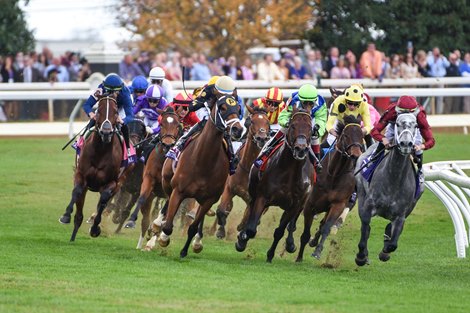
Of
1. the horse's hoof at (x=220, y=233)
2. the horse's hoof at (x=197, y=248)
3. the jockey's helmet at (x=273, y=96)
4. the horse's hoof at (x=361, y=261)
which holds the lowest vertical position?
the horse's hoof at (x=220, y=233)

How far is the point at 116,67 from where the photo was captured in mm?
32688

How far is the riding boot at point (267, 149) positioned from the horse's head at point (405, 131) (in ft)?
5.89

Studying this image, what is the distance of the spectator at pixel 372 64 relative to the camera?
93.0 feet

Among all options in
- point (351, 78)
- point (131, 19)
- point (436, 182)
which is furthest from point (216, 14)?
point (436, 182)

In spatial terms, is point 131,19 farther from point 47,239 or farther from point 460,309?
point 460,309

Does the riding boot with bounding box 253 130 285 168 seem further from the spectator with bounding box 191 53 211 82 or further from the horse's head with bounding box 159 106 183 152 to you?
the spectator with bounding box 191 53 211 82

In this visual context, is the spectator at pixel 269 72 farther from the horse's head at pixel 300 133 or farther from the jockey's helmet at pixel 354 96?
the horse's head at pixel 300 133

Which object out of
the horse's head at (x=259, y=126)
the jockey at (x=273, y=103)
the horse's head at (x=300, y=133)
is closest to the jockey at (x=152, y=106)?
the jockey at (x=273, y=103)

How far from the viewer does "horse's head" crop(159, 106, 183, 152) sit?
591 inches

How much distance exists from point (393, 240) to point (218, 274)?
6.05 ft

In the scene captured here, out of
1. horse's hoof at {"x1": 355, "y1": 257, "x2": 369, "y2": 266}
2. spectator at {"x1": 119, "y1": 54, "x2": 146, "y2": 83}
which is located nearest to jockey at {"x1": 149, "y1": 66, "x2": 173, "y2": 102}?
horse's hoof at {"x1": 355, "y1": 257, "x2": 369, "y2": 266}

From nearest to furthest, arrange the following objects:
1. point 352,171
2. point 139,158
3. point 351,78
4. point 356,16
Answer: point 352,171 → point 139,158 → point 351,78 → point 356,16

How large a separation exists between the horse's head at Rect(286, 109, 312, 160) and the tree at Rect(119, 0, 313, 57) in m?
18.7

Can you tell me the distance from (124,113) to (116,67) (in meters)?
17.2
